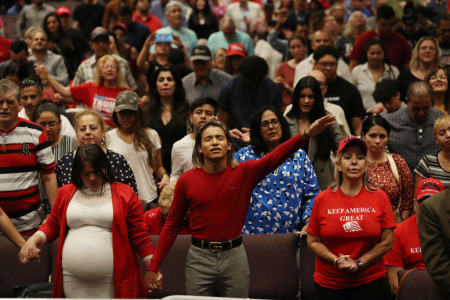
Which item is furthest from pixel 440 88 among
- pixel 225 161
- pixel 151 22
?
pixel 151 22

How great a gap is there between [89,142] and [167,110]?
162 centimetres

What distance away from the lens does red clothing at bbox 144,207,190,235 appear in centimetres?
561

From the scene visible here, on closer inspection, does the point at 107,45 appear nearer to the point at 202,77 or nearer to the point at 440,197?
the point at 202,77

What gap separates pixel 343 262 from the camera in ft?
14.7

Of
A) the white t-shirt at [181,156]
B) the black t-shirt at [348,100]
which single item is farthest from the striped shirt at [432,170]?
the white t-shirt at [181,156]

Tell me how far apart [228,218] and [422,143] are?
302cm

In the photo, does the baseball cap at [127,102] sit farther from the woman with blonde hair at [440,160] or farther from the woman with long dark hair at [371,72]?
the woman with long dark hair at [371,72]

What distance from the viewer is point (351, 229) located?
180 inches

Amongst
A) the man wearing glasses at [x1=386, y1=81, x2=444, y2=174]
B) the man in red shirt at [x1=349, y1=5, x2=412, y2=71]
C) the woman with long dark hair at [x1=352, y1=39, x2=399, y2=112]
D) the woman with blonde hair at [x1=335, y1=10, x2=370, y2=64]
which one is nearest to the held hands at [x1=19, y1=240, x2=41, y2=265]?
the man wearing glasses at [x1=386, y1=81, x2=444, y2=174]

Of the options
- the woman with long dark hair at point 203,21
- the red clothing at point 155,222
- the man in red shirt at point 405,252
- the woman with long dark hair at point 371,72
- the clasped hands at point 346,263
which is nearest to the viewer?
the clasped hands at point 346,263

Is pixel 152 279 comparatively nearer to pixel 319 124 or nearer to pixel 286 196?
pixel 319 124

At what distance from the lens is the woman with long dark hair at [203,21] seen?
1143 centimetres

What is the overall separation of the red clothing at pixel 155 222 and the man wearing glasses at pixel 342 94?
2.34m

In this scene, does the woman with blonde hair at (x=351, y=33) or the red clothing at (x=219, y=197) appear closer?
the red clothing at (x=219, y=197)
